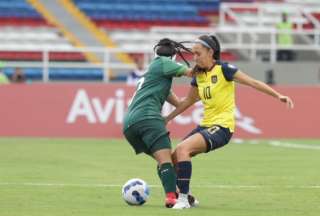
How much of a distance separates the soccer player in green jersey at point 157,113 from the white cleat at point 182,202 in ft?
0.45

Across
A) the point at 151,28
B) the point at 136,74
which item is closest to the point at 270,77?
the point at 136,74

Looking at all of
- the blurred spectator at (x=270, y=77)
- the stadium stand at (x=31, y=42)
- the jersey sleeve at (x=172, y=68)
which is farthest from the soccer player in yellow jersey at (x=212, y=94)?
the blurred spectator at (x=270, y=77)

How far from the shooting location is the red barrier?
89.0 feet

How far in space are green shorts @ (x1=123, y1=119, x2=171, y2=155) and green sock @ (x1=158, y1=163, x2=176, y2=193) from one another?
0.85 ft

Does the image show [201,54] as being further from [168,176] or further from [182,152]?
[168,176]

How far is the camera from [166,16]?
40.9m

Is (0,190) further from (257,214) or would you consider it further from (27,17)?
(27,17)

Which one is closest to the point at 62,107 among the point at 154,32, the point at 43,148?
the point at 43,148

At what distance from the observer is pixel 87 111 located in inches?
1073

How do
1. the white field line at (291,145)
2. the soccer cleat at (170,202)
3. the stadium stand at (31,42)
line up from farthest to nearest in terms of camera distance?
the stadium stand at (31,42), the white field line at (291,145), the soccer cleat at (170,202)

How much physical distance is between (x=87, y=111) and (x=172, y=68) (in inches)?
601

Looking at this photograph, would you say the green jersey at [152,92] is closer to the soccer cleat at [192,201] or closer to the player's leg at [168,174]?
the player's leg at [168,174]

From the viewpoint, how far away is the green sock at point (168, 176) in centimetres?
1193

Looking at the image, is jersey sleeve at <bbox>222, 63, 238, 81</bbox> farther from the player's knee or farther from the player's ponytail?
the player's knee
